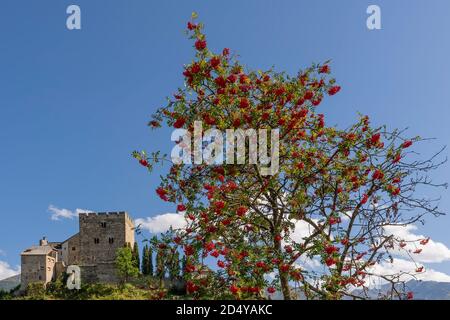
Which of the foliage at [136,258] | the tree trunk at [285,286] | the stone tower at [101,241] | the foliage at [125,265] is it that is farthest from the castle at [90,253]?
the tree trunk at [285,286]

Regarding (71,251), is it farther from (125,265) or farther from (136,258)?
(125,265)

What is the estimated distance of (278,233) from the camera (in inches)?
463

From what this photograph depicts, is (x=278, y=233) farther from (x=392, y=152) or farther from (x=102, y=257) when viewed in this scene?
(x=102, y=257)

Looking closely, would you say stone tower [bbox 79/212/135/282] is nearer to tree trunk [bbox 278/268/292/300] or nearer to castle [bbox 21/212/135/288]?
castle [bbox 21/212/135/288]

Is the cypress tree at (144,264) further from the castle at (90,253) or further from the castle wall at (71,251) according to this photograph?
the castle wall at (71,251)

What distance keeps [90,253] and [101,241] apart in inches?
83.2

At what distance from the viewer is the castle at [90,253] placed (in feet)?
217

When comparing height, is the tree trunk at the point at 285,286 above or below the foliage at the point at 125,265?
above

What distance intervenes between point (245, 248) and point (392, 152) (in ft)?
14.6

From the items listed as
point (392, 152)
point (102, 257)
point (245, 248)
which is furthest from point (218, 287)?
point (102, 257)

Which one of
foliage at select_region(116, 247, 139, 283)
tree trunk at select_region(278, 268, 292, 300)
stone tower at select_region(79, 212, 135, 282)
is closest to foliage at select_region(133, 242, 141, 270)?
foliage at select_region(116, 247, 139, 283)

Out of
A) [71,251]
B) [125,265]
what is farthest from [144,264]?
[71,251]

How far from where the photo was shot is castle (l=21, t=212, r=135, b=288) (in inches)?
2606

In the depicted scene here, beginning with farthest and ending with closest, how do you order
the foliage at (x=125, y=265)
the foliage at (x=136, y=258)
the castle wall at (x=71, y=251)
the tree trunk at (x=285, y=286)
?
the castle wall at (x=71, y=251) < the foliage at (x=136, y=258) < the foliage at (x=125, y=265) < the tree trunk at (x=285, y=286)
